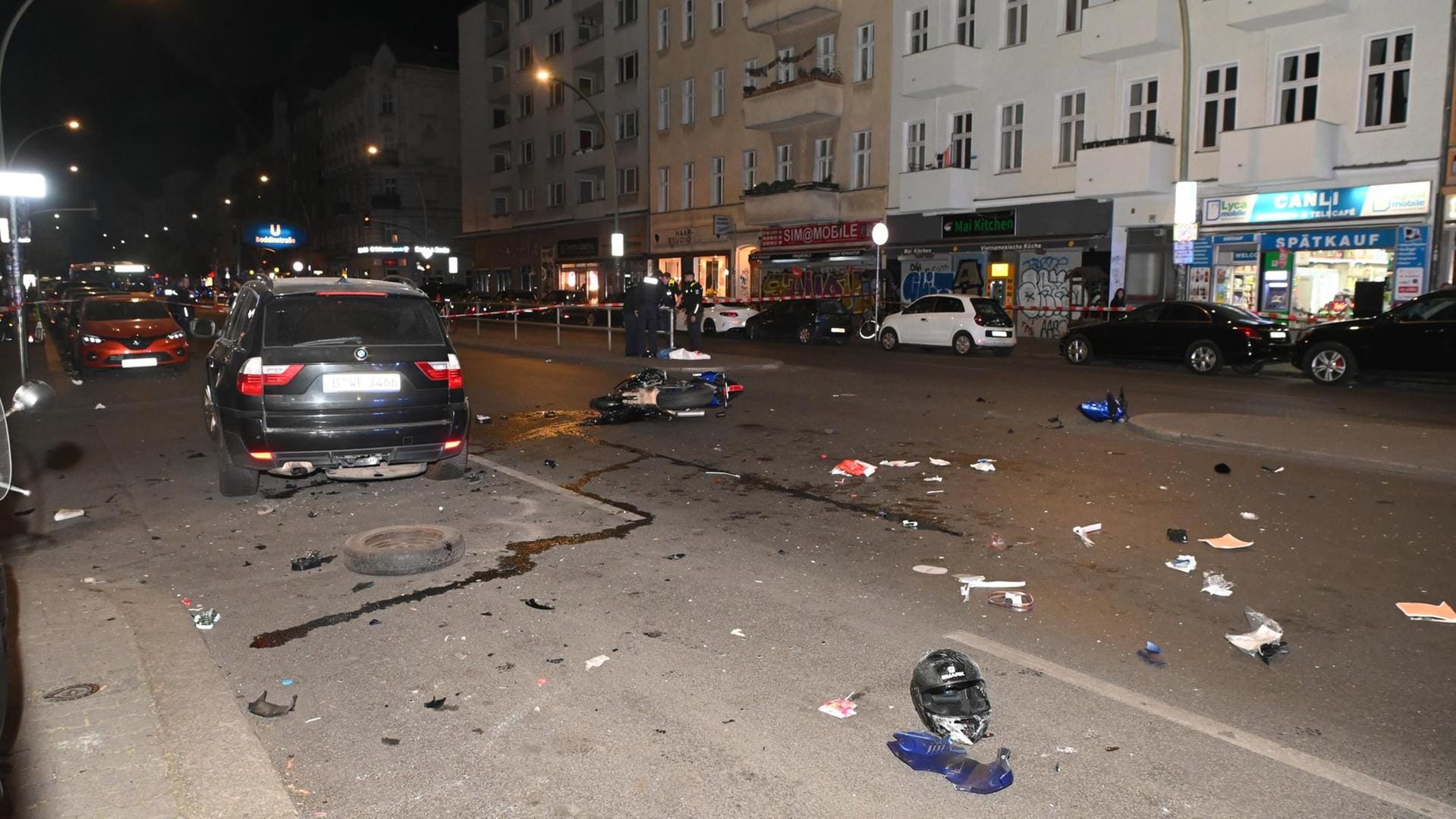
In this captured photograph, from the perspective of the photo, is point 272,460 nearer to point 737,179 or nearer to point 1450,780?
point 1450,780

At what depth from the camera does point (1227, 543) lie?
22.2ft

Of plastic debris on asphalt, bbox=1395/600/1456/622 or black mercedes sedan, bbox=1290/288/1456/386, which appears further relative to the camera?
black mercedes sedan, bbox=1290/288/1456/386

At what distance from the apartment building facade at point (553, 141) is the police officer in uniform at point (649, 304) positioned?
21781 mm

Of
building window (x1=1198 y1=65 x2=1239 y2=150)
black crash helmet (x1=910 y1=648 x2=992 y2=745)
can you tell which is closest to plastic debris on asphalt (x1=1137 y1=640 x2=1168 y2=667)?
black crash helmet (x1=910 y1=648 x2=992 y2=745)

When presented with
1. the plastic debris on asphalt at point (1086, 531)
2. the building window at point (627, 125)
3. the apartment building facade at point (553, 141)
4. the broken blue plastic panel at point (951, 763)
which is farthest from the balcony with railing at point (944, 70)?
the broken blue plastic panel at point (951, 763)

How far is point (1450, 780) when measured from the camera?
354 cm

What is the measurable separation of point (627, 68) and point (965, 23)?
1988 cm

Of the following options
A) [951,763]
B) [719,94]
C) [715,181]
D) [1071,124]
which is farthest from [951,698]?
[719,94]

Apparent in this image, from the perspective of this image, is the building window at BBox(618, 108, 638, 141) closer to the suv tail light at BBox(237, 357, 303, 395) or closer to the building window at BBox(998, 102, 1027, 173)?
the building window at BBox(998, 102, 1027, 173)

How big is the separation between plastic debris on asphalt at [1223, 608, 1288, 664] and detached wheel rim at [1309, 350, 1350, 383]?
14.6 metres

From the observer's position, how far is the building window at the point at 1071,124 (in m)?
28.3

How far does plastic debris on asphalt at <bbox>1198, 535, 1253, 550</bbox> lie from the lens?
21.9 feet

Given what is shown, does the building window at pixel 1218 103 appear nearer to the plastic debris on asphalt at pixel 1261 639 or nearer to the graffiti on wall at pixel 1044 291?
the graffiti on wall at pixel 1044 291

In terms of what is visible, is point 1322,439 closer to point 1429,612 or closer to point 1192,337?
point 1429,612
